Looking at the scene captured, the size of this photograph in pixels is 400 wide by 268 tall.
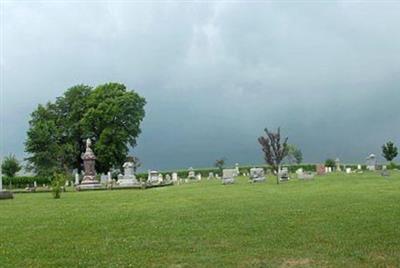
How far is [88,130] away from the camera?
6975 cm

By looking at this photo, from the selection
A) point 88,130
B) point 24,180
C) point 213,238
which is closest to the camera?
point 213,238

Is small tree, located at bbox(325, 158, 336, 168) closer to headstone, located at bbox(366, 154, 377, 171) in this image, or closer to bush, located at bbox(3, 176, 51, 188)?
headstone, located at bbox(366, 154, 377, 171)

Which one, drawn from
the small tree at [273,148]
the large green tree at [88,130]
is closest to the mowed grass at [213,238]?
the small tree at [273,148]

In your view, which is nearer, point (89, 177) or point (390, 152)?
point (89, 177)

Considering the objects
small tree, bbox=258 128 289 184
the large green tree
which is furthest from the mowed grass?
the large green tree

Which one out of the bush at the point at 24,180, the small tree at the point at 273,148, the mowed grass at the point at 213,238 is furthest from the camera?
the bush at the point at 24,180

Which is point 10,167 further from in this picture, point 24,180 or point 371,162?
point 371,162

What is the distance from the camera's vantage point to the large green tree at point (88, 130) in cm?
6838

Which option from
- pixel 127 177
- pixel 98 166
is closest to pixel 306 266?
pixel 127 177

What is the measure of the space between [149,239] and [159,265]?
2.74 meters

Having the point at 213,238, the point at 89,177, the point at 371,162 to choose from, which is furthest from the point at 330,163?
the point at 213,238

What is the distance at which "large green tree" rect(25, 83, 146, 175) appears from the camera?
68.4 m

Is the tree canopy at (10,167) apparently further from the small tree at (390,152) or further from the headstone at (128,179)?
the small tree at (390,152)

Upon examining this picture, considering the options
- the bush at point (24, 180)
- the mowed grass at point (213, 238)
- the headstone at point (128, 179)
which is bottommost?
the mowed grass at point (213, 238)
